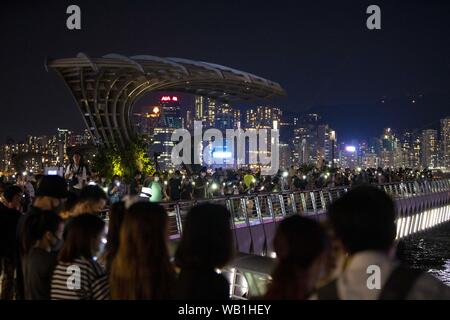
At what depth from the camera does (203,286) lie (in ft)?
11.9

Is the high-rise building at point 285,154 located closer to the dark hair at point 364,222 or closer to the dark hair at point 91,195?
the dark hair at point 91,195

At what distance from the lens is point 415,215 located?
1512 inches

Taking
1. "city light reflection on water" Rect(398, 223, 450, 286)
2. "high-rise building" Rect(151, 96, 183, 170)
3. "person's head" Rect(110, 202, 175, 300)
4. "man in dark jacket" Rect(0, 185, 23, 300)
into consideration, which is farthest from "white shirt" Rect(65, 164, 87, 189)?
"high-rise building" Rect(151, 96, 183, 170)

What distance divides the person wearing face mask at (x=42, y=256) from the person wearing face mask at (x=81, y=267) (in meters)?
0.21

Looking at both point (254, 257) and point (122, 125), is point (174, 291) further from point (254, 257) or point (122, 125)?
point (122, 125)

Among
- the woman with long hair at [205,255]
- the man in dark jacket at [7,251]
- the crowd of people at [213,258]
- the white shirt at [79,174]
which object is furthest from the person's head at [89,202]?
the white shirt at [79,174]

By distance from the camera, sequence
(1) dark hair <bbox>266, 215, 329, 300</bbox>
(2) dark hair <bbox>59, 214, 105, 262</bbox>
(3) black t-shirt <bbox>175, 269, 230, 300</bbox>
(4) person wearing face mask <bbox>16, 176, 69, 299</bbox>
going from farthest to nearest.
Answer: (4) person wearing face mask <bbox>16, 176, 69, 299</bbox> < (2) dark hair <bbox>59, 214, 105, 262</bbox> < (3) black t-shirt <bbox>175, 269, 230, 300</bbox> < (1) dark hair <bbox>266, 215, 329, 300</bbox>

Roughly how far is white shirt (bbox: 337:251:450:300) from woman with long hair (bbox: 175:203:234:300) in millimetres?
752

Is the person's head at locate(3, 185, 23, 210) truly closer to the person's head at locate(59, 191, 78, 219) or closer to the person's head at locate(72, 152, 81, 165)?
the person's head at locate(59, 191, 78, 219)

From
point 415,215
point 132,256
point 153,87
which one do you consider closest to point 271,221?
point 132,256

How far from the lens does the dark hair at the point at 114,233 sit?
16.4 ft

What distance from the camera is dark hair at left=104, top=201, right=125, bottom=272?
500 centimetres

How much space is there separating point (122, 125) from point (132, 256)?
60.1 metres

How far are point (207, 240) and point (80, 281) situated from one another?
123cm
